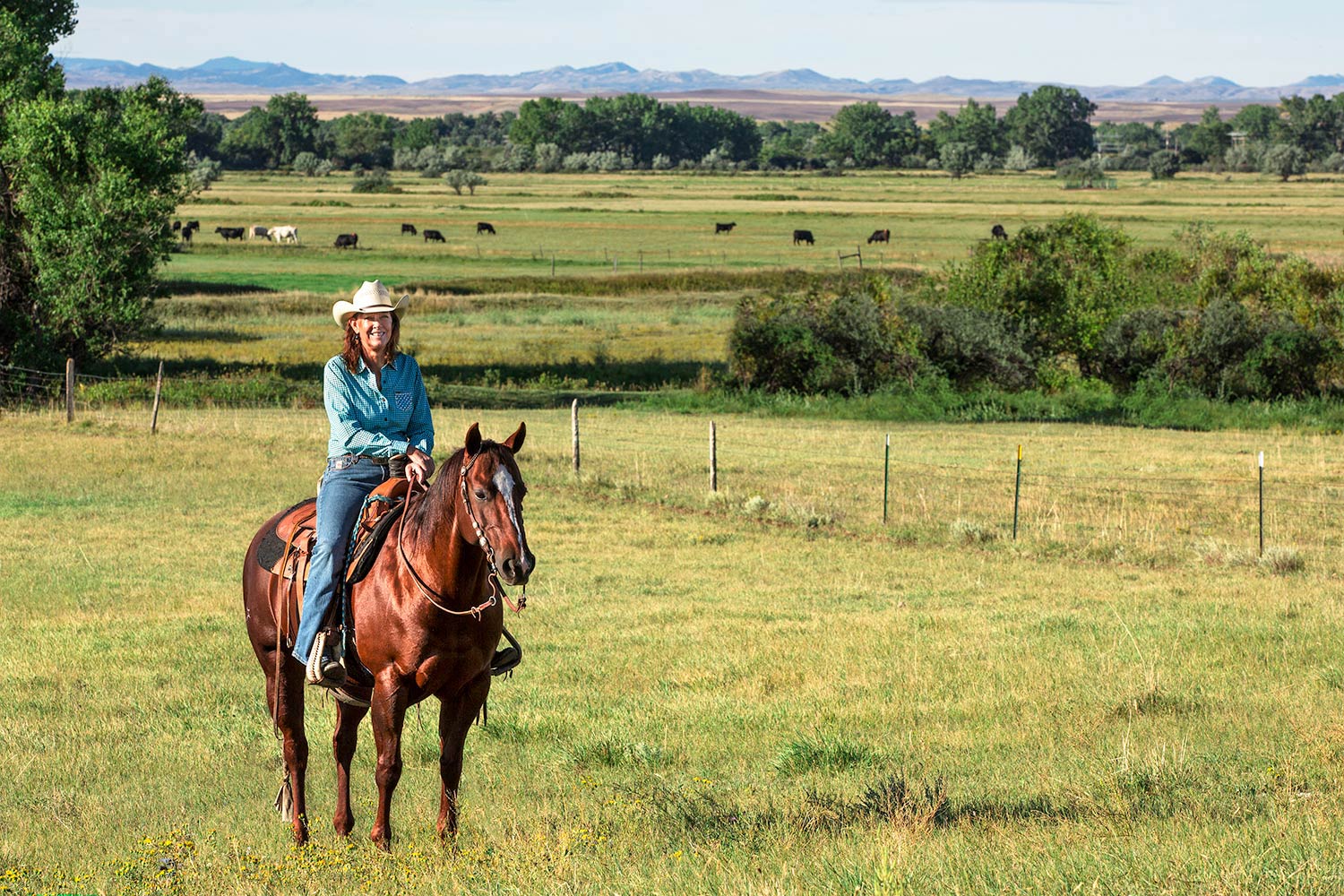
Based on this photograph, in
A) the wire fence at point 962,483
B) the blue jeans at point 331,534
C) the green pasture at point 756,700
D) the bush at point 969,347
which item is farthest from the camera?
the bush at point 969,347

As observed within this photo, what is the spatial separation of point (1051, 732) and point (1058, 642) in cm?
368

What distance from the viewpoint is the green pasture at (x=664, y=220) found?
81.2 meters

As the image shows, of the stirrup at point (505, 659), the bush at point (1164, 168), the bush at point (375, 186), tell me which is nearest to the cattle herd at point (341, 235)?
the bush at point (375, 186)

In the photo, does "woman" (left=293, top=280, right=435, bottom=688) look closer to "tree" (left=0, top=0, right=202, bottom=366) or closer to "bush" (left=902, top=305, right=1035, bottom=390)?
"tree" (left=0, top=0, right=202, bottom=366)

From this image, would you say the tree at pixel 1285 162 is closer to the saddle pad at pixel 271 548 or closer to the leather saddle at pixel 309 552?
the saddle pad at pixel 271 548

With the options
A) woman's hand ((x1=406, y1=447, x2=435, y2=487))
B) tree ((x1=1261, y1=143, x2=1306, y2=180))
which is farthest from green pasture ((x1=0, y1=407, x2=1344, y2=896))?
tree ((x1=1261, y1=143, x2=1306, y2=180))

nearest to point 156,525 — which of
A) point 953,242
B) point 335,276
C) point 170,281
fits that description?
point 170,281

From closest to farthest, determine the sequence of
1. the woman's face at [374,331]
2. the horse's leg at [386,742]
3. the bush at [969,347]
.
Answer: the horse's leg at [386,742] < the woman's face at [374,331] < the bush at [969,347]

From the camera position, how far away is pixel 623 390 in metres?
44.0

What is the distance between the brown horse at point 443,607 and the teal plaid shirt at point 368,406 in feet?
1.55

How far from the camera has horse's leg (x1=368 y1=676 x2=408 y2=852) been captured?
25.3 feet

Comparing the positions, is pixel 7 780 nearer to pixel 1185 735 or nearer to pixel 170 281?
pixel 1185 735

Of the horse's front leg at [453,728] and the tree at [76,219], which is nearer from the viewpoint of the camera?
the horse's front leg at [453,728]

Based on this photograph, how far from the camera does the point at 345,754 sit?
8.62 m
